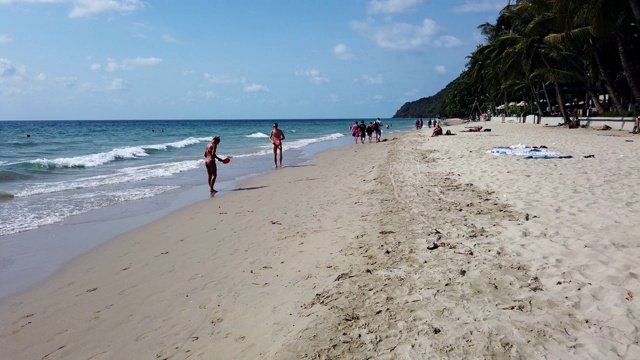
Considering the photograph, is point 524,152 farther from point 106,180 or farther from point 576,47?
point 576,47

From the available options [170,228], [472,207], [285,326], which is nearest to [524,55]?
[472,207]

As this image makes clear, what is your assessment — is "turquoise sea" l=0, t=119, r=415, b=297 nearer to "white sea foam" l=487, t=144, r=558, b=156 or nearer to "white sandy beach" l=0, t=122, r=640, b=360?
"white sandy beach" l=0, t=122, r=640, b=360

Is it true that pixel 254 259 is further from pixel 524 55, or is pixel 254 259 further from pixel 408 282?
pixel 524 55

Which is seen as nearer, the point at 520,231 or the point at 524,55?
the point at 520,231

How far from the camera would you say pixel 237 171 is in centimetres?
1630

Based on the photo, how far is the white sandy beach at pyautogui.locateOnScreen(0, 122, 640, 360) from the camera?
10.1 ft

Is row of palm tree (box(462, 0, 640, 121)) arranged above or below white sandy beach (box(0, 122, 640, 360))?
above

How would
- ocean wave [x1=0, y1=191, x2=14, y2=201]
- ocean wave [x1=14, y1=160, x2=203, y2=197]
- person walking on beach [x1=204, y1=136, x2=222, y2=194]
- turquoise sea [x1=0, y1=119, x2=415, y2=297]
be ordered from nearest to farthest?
turquoise sea [x1=0, y1=119, x2=415, y2=297] < ocean wave [x1=0, y1=191, x2=14, y2=201] < person walking on beach [x1=204, y1=136, x2=222, y2=194] < ocean wave [x1=14, y1=160, x2=203, y2=197]

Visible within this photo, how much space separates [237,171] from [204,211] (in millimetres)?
7555

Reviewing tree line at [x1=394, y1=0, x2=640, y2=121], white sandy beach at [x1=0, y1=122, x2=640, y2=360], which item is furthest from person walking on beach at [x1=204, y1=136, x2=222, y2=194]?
tree line at [x1=394, y1=0, x2=640, y2=121]

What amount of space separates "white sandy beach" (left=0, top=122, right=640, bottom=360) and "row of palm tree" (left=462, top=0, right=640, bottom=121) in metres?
15.7

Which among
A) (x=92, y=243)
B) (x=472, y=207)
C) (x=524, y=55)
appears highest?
(x=524, y=55)

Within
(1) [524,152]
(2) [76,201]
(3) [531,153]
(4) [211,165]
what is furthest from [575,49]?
(2) [76,201]

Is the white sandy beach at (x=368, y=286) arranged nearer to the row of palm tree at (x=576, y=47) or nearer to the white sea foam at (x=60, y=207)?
the white sea foam at (x=60, y=207)
